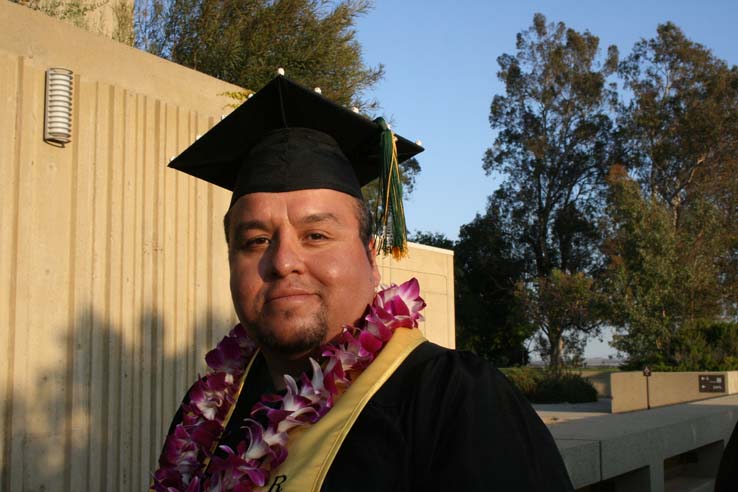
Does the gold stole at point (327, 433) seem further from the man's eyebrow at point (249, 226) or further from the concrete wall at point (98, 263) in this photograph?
the concrete wall at point (98, 263)

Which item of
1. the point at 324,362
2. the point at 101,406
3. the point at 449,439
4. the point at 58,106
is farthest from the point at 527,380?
the point at 449,439

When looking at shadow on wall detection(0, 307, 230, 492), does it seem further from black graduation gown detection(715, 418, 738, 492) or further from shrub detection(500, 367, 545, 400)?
shrub detection(500, 367, 545, 400)

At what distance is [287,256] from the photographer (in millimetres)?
2170

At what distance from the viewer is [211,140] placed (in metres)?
2.66

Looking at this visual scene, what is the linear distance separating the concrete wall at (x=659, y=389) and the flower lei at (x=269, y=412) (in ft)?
50.8

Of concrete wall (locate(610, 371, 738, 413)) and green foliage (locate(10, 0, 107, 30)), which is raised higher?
green foliage (locate(10, 0, 107, 30))

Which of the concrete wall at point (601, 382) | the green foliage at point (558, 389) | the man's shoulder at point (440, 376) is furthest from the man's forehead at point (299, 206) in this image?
the concrete wall at point (601, 382)

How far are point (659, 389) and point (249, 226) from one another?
17.9m

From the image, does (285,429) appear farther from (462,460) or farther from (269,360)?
(462,460)

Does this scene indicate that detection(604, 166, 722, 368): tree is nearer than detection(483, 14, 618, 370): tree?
Yes

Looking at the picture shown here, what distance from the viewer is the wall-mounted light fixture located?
17.3 ft

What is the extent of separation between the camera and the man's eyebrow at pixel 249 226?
226 centimetres

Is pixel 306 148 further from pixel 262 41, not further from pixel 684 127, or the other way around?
pixel 684 127

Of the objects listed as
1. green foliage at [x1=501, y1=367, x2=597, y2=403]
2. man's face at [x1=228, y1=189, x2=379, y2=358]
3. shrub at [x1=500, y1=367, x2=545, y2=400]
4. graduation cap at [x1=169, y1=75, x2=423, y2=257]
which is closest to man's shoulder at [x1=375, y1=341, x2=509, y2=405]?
man's face at [x1=228, y1=189, x2=379, y2=358]
